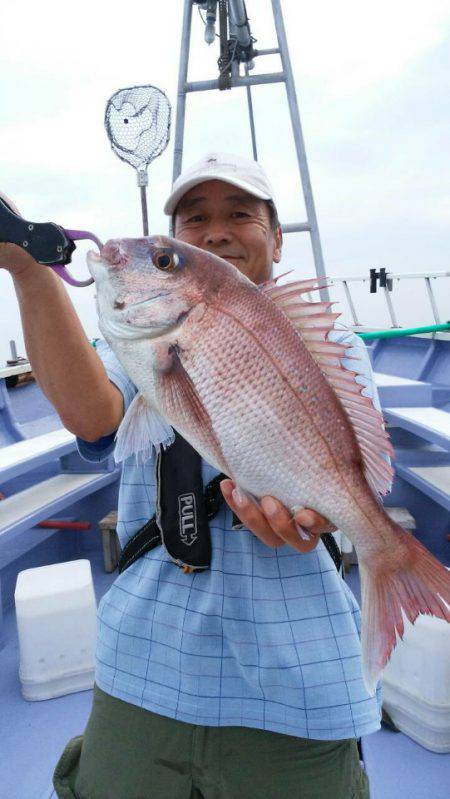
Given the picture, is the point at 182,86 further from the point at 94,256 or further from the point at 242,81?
the point at 94,256

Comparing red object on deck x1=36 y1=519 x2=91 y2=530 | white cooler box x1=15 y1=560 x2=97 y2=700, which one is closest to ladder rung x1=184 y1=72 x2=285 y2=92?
red object on deck x1=36 y1=519 x2=91 y2=530

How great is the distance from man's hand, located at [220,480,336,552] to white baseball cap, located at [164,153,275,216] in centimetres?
96

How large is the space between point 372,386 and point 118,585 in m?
0.95

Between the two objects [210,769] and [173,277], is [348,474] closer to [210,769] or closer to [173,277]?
[173,277]

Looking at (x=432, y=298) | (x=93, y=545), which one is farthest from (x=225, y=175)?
(x=432, y=298)

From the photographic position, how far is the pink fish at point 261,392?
1232 mm

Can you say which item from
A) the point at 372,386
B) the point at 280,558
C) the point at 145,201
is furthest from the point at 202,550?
the point at 145,201

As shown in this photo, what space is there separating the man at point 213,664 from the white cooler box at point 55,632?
1190 mm

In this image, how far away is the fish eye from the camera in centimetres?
128

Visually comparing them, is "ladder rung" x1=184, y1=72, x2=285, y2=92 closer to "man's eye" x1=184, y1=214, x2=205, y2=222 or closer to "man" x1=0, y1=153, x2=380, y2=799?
"man's eye" x1=184, y1=214, x2=205, y2=222

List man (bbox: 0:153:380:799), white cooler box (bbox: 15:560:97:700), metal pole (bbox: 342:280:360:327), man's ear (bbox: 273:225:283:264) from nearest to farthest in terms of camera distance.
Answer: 1. man (bbox: 0:153:380:799)
2. man's ear (bbox: 273:225:283:264)
3. white cooler box (bbox: 15:560:97:700)
4. metal pole (bbox: 342:280:360:327)

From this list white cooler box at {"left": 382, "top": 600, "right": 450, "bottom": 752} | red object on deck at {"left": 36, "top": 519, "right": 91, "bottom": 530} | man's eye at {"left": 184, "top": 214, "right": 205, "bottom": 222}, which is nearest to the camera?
man's eye at {"left": 184, "top": 214, "right": 205, "bottom": 222}

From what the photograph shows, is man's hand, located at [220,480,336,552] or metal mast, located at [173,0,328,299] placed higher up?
metal mast, located at [173,0,328,299]

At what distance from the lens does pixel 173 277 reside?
4.20 ft
